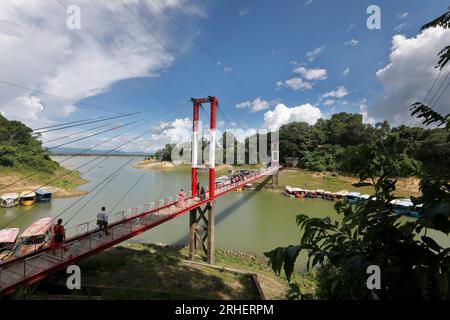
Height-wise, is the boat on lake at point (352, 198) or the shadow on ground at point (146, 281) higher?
the boat on lake at point (352, 198)

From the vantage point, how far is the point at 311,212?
2264cm

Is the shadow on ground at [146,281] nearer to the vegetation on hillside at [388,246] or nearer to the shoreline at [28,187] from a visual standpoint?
the vegetation on hillside at [388,246]

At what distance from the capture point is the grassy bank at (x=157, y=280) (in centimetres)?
708

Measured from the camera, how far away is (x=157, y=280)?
8.47 metres

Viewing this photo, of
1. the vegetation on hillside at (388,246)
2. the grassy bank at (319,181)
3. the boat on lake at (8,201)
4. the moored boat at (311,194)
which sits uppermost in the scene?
the vegetation on hillside at (388,246)

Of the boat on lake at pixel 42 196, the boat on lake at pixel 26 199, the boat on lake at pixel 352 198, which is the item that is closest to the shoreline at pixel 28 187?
the boat on lake at pixel 42 196

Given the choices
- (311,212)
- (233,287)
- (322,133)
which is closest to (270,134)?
(322,133)

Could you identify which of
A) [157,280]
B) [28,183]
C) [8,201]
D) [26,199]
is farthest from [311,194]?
[28,183]

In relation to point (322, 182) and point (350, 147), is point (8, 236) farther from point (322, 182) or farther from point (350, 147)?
point (322, 182)

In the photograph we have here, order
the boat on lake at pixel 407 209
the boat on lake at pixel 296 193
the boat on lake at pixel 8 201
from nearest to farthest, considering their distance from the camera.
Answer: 1. the boat on lake at pixel 407 209
2. the boat on lake at pixel 8 201
3. the boat on lake at pixel 296 193

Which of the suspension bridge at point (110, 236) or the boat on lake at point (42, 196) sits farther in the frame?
the boat on lake at point (42, 196)

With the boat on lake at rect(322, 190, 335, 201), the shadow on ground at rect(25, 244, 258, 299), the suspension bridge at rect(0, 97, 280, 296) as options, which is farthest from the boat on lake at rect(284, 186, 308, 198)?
the shadow on ground at rect(25, 244, 258, 299)
